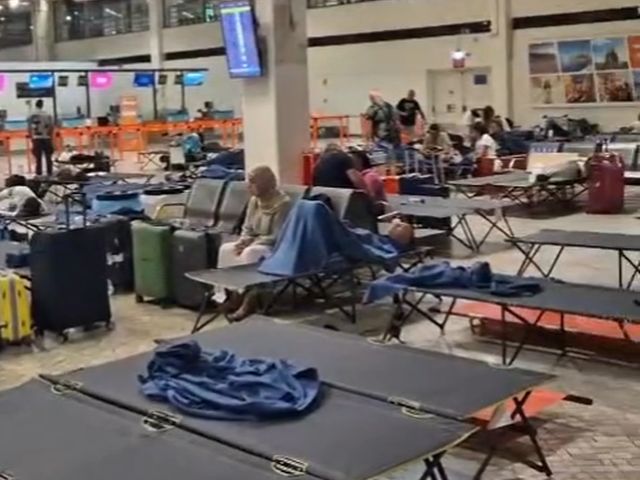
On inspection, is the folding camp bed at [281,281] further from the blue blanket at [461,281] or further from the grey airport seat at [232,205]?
the grey airport seat at [232,205]

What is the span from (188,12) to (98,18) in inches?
197

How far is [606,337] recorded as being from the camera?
19.6ft

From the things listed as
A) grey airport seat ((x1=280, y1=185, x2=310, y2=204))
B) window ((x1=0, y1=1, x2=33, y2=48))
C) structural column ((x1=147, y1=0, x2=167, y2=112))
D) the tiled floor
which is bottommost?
the tiled floor

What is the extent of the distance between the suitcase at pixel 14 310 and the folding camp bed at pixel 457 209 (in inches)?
144

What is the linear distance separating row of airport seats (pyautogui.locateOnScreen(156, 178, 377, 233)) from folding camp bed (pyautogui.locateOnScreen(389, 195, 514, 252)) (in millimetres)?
1135

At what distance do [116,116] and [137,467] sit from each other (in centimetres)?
2423

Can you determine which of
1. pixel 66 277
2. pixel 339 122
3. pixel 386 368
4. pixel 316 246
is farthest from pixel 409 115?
pixel 386 368

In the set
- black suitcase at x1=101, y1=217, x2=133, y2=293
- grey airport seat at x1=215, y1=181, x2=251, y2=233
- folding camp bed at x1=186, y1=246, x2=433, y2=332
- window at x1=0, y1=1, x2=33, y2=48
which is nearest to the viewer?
folding camp bed at x1=186, y1=246, x2=433, y2=332

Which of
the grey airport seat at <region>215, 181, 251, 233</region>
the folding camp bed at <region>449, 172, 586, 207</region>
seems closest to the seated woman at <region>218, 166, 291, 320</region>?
the grey airport seat at <region>215, 181, 251, 233</region>

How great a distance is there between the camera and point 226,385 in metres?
→ 3.67

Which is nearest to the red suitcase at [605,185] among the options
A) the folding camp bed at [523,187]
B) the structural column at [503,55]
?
the folding camp bed at [523,187]

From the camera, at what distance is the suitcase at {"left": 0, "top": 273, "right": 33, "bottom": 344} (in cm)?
646

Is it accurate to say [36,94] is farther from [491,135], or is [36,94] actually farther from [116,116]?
[491,135]

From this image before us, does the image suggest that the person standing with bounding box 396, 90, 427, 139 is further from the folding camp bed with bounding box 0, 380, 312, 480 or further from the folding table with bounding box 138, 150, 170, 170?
the folding camp bed with bounding box 0, 380, 312, 480
